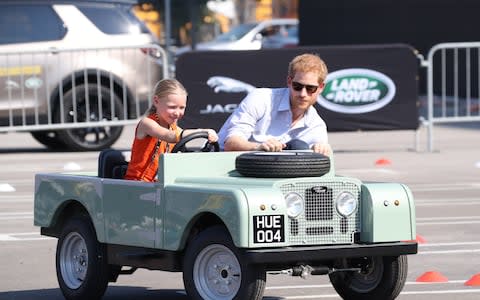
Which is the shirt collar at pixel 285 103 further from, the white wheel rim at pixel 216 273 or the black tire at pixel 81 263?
the black tire at pixel 81 263

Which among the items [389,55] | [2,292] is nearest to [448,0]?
[389,55]

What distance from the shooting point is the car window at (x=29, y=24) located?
17938mm

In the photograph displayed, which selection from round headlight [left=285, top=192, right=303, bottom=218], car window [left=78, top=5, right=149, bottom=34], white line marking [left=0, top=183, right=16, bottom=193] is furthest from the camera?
car window [left=78, top=5, right=149, bottom=34]

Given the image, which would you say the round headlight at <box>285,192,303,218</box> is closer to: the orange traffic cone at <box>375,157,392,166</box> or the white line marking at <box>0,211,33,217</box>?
the white line marking at <box>0,211,33,217</box>

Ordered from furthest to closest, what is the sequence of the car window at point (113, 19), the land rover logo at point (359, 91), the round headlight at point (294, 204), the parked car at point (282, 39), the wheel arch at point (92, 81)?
the parked car at point (282, 39) → the car window at point (113, 19) → the wheel arch at point (92, 81) → the land rover logo at point (359, 91) → the round headlight at point (294, 204)

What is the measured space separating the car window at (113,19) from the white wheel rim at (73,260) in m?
10.2

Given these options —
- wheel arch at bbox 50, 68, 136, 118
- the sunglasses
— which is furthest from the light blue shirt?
wheel arch at bbox 50, 68, 136, 118

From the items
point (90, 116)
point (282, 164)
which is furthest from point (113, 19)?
point (282, 164)

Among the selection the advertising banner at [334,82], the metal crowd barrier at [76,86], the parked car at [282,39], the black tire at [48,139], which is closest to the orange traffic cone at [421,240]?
the advertising banner at [334,82]

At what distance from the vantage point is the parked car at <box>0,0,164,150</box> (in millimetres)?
17734

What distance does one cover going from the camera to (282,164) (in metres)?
7.12

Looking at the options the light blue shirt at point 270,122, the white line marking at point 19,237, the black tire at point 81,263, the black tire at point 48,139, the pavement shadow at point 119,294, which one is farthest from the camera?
the black tire at point 48,139

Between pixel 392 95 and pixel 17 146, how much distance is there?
560cm

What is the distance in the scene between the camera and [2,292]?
8.53m
